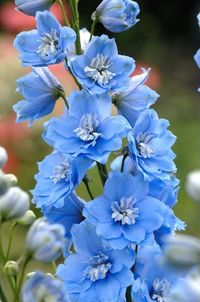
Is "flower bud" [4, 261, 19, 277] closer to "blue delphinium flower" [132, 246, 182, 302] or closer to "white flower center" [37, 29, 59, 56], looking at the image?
"blue delphinium flower" [132, 246, 182, 302]

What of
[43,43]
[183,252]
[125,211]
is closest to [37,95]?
[43,43]

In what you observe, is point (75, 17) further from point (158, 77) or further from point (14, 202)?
point (158, 77)

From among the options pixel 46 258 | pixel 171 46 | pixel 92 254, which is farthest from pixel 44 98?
pixel 171 46

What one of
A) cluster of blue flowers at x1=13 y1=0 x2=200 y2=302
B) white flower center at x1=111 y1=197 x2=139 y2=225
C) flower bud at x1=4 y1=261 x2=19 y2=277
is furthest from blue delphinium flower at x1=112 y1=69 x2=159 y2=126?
flower bud at x1=4 y1=261 x2=19 y2=277

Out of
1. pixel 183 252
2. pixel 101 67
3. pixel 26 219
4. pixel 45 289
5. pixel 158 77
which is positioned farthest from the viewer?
pixel 158 77

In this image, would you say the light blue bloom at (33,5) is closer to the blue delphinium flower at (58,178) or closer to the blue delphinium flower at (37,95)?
the blue delphinium flower at (37,95)

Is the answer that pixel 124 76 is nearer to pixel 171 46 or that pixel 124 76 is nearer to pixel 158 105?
pixel 158 105
